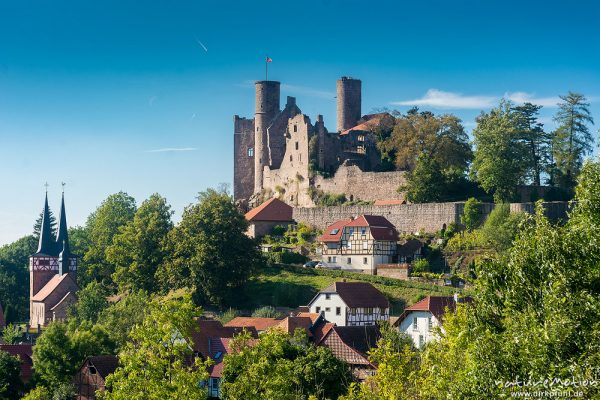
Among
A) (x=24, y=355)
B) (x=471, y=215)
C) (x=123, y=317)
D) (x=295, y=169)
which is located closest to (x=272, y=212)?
(x=295, y=169)

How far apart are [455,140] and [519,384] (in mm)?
55148

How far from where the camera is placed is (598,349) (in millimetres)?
18672

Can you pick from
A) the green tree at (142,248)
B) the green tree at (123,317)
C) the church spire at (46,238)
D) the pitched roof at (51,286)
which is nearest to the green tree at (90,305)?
the green tree at (142,248)

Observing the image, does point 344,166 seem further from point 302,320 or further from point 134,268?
point 302,320

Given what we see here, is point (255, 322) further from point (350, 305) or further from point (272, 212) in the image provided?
point (272, 212)

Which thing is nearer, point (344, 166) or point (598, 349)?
point (598, 349)

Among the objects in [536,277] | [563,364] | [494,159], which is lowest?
[563,364]

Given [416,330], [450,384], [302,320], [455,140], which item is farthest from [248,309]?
[450,384]

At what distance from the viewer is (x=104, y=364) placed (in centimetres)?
5112

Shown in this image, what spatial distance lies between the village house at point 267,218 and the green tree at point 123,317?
12650 millimetres

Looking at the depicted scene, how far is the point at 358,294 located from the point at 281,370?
82.2 feet

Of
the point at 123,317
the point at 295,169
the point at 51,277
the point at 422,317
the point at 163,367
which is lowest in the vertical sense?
the point at 123,317

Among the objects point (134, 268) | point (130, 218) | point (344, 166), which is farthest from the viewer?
point (130, 218)

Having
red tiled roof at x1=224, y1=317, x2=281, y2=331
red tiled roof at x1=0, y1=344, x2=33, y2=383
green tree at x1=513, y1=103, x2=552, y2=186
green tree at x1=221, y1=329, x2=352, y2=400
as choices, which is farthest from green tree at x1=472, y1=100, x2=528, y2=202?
red tiled roof at x1=0, y1=344, x2=33, y2=383
